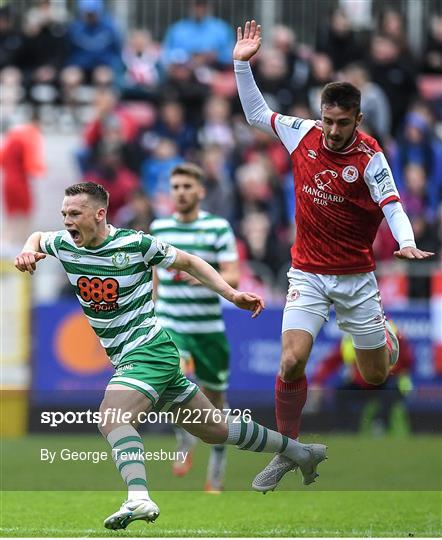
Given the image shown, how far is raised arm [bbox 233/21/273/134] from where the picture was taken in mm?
10055

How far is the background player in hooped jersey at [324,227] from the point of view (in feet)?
32.1

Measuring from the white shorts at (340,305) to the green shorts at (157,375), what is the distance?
127 cm

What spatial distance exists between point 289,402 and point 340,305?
0.83 meters

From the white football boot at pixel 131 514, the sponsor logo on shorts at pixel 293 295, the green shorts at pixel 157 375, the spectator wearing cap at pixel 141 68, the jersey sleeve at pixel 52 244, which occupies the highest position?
the spectator wearing cap at pixel 141 68

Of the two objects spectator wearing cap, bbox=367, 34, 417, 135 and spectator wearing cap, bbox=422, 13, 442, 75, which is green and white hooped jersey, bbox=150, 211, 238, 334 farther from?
spectator wearing cap, bbox=422, 13, 442, 75

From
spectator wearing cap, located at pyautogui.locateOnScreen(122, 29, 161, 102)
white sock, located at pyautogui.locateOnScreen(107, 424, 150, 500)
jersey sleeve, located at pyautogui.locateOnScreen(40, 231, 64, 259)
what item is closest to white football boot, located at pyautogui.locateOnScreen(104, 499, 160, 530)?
white sock, located at pyautogui.locateOnScreen(107, 424, 150, 500)

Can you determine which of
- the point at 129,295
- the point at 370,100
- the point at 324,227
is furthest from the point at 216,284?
the point at 370,100

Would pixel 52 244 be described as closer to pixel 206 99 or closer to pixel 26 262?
pixel 26 262

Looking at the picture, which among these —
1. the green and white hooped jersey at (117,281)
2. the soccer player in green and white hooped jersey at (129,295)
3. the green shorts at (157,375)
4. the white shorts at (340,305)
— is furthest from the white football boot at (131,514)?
the white shorts at (340,305)

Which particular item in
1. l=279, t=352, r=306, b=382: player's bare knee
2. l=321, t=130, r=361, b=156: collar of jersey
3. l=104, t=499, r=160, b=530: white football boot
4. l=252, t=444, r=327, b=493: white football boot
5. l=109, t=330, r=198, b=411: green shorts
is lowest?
l=252, t=444, r=327, b=493: white football boot

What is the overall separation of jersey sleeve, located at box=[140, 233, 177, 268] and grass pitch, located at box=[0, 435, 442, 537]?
6.10 feet

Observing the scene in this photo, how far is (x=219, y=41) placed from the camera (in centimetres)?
2136

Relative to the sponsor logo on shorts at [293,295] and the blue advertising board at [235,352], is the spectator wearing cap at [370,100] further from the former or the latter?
the sponsor logo on shorts at [293,295]

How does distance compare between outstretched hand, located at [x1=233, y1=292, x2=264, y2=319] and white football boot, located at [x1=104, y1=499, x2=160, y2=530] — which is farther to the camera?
outstretched hand, located at [x1=233, y1=292, x2=264, y2=319]
